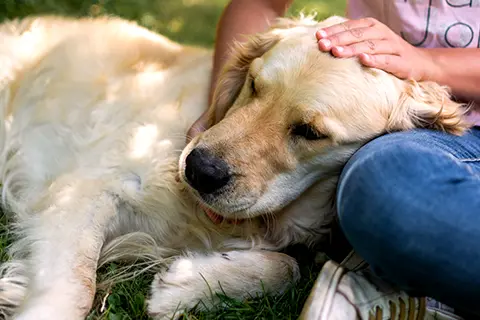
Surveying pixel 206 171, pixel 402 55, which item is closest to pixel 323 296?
pixel 206 171

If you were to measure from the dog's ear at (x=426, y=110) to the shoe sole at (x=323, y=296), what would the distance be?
23.2 inches

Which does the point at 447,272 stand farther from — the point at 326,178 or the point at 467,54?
the point at 467,54

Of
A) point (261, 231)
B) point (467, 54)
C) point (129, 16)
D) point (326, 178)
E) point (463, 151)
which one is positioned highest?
point (467, 54)

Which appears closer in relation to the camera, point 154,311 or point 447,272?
point 447,272

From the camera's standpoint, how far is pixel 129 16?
5582mm

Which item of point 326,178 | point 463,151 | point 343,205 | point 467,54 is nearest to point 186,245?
point 326,178

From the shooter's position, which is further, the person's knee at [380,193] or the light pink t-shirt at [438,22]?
the light pink t-shirt at [438,22]

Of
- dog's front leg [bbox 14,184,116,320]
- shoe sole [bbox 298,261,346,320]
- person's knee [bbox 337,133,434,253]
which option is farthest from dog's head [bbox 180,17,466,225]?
dog's front leg [bbox 14,184,116,320]

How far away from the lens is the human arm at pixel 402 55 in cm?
245

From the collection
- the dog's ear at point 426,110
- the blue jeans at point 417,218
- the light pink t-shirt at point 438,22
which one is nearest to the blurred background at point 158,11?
the light pink t-shirt at point 438,22

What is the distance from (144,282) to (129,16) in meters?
3.34

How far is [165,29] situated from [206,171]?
3.43 meters

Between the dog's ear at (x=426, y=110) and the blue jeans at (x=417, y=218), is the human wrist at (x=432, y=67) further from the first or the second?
the blue jeans at (x=417, y=218)

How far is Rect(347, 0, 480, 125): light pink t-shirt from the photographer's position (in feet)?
9.20
